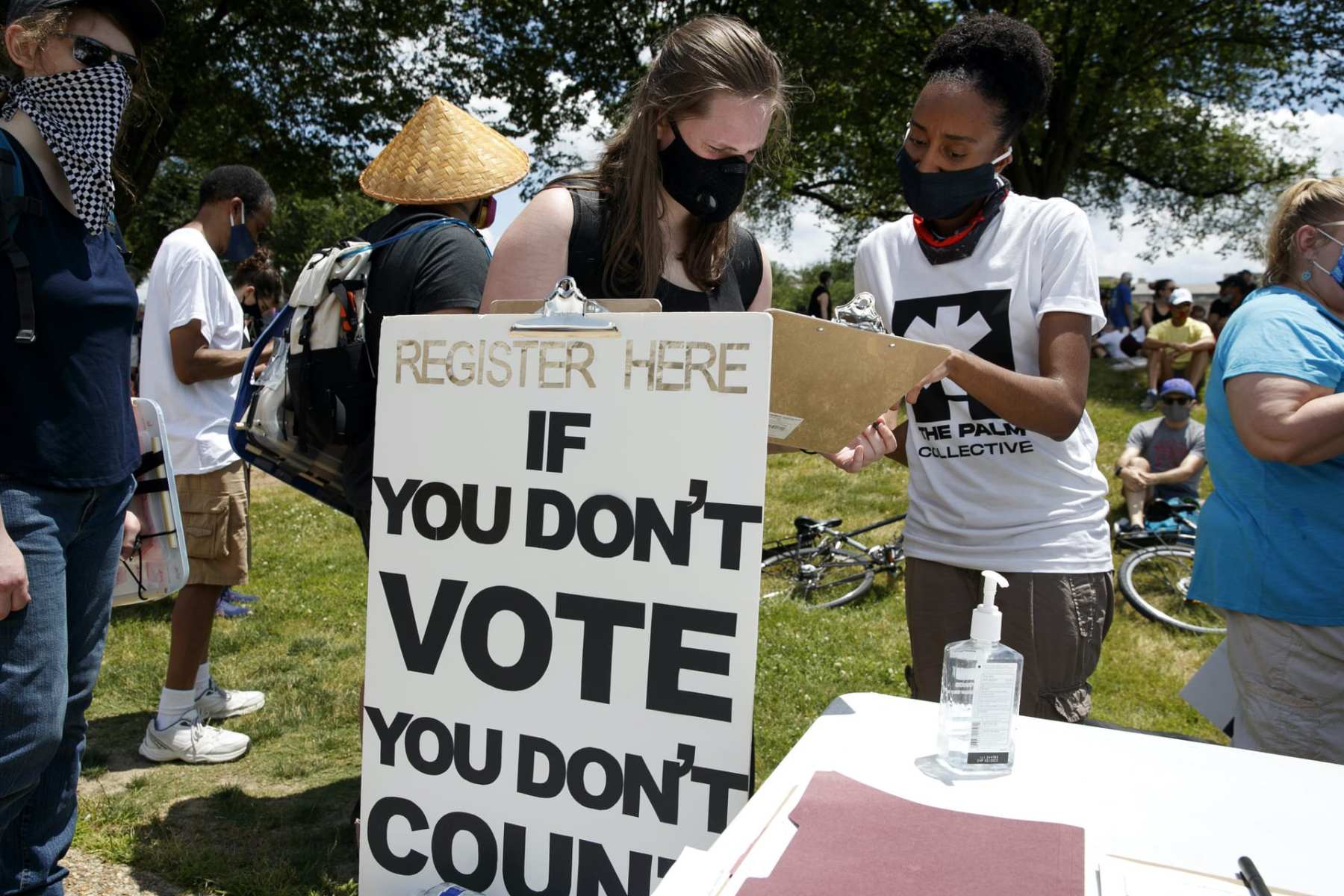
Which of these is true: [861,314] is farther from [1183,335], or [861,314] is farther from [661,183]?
[1183,335]

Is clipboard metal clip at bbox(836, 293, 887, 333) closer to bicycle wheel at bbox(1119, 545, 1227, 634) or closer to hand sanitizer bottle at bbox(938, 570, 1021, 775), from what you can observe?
hand sanitizer bottle at bbox(938, 570, 1021, 775)

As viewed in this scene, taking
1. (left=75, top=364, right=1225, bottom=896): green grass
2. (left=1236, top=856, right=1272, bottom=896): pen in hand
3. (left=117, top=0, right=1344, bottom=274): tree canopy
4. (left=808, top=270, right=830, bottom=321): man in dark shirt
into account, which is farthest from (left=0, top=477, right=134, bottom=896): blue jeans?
(left=808, top=270, right=830, bottom=321): man in dark shirt

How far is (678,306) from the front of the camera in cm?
198

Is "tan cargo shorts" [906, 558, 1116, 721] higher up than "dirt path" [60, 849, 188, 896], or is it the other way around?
"tan cargo shorts" [906, 558, 1116, 721]

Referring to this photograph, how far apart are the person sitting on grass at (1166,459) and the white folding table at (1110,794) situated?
6.41m

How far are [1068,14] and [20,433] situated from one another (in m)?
15.8

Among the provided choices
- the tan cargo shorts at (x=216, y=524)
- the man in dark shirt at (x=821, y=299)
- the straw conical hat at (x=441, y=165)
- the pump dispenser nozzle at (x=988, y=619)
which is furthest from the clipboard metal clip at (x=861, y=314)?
the man in dark shirt at (x=821, y=299)

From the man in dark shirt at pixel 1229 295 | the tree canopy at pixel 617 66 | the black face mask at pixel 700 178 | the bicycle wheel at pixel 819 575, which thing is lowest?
the bicycle wheel at pixel 819 575

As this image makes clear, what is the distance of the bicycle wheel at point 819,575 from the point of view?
650 centimetres

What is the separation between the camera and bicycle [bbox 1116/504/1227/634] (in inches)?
239

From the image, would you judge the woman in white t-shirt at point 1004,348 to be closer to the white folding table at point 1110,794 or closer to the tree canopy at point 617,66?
the white folding table at point 1110,794

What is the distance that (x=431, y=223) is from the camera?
2.65m

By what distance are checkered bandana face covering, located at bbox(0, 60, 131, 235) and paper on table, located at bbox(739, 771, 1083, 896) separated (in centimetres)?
181

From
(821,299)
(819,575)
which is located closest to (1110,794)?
(819,575)
